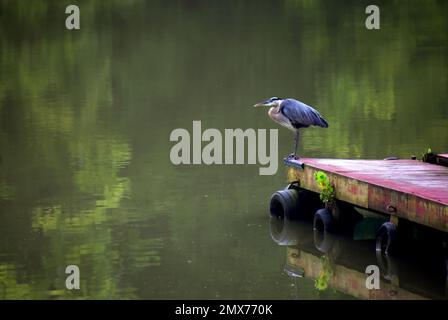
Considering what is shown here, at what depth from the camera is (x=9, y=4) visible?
55.2 m

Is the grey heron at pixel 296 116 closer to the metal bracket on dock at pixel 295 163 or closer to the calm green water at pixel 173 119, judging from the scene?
the metal bracket on dock at pixel 295 163

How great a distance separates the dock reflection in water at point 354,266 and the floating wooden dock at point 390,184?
0.55m

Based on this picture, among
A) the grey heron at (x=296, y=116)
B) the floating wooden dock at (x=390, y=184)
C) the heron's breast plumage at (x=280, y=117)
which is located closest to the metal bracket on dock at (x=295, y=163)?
the floating wooden dock at (x=390, y=184)

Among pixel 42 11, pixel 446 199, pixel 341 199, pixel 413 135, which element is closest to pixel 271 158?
pixel 413 135

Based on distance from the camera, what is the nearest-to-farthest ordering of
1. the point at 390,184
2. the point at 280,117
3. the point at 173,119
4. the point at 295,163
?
the point at 390,184 < the point at 295,163 < the point at 280,117 < the point at 173,119

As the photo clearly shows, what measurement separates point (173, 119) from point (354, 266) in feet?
46.4

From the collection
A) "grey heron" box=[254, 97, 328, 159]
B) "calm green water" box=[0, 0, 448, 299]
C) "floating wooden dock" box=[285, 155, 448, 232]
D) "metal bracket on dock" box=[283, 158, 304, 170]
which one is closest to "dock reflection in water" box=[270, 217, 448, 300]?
"calm green water" box=[0, 0, 448, 299]

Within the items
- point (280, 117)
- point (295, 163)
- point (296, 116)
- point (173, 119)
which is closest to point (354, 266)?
point (295, 163)

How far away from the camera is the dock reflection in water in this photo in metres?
13.8

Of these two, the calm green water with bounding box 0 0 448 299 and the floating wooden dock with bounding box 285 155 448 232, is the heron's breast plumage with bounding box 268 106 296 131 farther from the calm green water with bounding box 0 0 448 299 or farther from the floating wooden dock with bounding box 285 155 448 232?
the calm green water with bounding box 0 0 448 299

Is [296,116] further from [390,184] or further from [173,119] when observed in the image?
[173,119]

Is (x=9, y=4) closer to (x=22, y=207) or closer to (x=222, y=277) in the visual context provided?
(x=22, y=207)

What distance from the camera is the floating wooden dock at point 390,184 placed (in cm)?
1380

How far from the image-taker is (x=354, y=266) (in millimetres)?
14922
